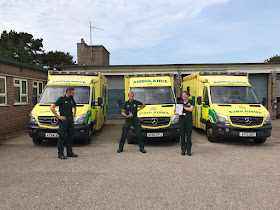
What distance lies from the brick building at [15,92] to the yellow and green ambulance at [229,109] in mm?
8254

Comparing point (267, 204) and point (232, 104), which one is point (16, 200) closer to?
point (267, 204)

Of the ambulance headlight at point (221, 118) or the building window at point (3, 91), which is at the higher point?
the building window at point (3, 91)

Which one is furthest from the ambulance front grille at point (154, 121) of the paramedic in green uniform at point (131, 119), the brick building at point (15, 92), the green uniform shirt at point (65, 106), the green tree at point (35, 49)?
the green tree at point (35, 49)

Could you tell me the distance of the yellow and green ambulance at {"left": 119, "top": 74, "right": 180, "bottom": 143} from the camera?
7.91 meters

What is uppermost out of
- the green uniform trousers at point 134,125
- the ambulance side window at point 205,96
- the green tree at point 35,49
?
the green tree at point 35,49

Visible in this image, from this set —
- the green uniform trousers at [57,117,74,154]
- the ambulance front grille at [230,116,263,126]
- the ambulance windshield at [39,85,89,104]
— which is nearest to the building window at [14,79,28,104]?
the ambulance windshield at [39,85,89,104]

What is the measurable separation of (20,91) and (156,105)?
7780 mm

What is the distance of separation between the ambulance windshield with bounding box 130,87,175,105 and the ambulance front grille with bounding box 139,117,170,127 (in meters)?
0.97

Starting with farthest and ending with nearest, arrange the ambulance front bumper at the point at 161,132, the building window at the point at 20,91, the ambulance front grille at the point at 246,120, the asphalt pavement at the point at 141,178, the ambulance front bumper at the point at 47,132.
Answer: the building window at the point at 20,91 → the ambulance front grille at the point at 246,120 → the ambulance front bumper at the point at 161,132 → the ambulance front bumper at the point at 47,132 → the asphalt pavement at the point at 141,178

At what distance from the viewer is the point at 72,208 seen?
3.64 meters

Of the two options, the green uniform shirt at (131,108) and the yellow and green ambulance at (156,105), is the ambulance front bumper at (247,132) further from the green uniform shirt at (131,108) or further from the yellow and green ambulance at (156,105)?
the green uniform shirt at (131,108)

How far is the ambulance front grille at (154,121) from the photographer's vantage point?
26.0 ft

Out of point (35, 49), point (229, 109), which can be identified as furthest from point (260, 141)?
point (35, 49)

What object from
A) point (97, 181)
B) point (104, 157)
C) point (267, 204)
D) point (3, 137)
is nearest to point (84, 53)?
point (3, 137)
